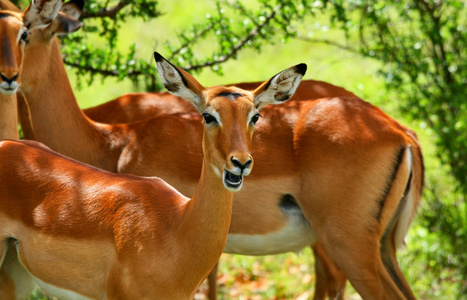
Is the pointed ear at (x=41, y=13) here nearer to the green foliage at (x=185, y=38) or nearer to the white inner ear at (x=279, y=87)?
the green foliage at (x=185, y=38)

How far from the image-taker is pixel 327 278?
6598mm

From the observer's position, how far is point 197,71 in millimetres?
6617

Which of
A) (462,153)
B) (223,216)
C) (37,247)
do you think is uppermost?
(223,216)

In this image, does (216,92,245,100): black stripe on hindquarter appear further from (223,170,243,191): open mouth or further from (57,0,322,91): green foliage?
(57,0,322,91): green foliage

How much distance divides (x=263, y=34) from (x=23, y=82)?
207cm

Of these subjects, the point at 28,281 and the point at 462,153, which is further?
the point at 462,153

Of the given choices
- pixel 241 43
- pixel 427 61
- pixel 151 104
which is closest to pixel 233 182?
pixel 151 104

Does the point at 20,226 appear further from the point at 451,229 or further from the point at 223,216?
the point at 451,229

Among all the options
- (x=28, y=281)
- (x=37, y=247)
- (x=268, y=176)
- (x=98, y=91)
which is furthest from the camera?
(x=98, y=91)

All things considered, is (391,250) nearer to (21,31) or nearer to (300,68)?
(300,68)

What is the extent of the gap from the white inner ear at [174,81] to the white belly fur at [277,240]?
1566 mm

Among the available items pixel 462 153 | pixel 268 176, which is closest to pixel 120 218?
pixel 268 176

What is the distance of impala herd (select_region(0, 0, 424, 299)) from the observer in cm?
409

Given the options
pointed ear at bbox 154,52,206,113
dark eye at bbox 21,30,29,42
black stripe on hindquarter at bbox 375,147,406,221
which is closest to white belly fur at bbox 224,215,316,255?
black stripe on hindquarter at bbox 375,147,406,221
